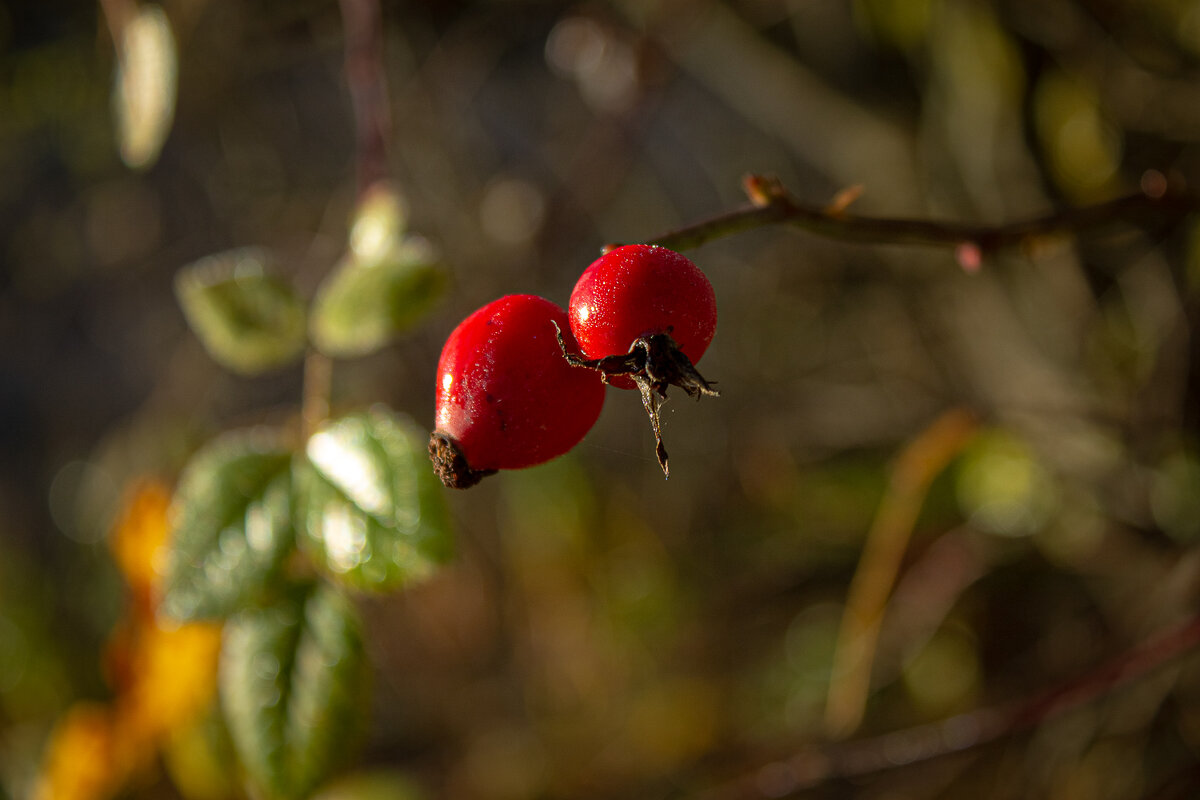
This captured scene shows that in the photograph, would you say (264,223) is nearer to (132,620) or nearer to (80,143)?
(80,143)

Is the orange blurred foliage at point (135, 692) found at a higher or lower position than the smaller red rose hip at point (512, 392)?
higher

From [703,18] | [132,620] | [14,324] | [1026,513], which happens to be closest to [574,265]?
[703,18]

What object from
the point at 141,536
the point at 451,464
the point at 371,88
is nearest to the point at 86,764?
the point at 141,536

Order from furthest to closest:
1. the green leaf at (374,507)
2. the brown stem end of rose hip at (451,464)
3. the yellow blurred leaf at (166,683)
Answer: the yellow blurred leaf at (166,683), the green leaf at (374,507), the brown stem end of rose hip at (451,464)

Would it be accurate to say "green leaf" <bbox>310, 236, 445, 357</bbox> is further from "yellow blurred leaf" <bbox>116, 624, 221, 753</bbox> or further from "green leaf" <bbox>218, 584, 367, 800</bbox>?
"yellow blurred leaf" <bbox>116, 624, 221, 753</bbox>

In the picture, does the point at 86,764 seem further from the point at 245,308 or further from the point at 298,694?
the point at 245,308

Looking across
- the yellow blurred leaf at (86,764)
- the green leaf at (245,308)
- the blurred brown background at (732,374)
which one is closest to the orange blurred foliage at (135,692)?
the yellow blurred leaf at (86,764)

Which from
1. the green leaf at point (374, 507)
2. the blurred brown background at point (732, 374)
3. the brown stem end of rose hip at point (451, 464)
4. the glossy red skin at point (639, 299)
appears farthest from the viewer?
the blurred brown background at point (732, 374)

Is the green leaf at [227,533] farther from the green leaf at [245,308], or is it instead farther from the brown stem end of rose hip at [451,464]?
the brown stem end of rose hip at [451,464]
